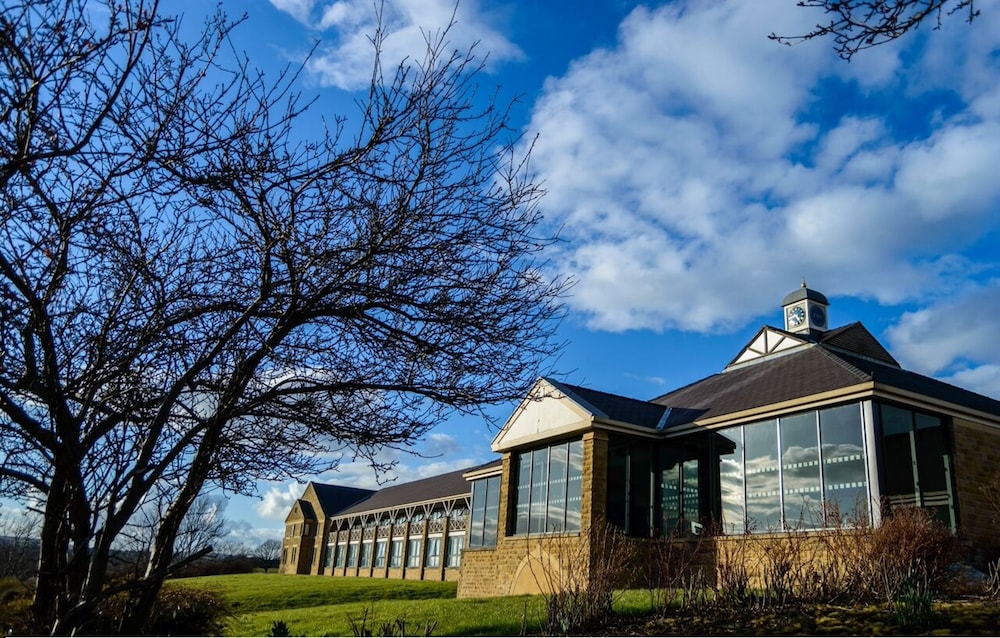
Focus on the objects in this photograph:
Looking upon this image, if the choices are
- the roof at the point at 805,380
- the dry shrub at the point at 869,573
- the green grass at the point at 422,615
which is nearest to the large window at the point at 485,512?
the green grass at the point at 422,615

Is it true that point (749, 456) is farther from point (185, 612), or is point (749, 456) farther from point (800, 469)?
point (185, 612)

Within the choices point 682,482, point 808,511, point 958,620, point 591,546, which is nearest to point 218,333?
point 958,620

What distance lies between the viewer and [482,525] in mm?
22359

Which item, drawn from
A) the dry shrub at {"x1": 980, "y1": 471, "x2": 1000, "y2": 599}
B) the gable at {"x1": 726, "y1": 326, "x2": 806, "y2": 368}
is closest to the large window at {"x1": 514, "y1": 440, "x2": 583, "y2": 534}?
the gable at {"x1": 726, "y1": 326, "x2": 806, "y2": 368}

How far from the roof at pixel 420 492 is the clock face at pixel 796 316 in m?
18.9

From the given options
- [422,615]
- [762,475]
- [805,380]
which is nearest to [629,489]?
[762,475]

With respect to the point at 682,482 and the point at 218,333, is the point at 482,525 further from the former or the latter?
the point at 218,333

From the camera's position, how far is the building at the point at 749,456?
13.7 meters

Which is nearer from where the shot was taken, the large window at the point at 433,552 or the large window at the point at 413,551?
the large window at the point at 433,552

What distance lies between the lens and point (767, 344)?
20688 mm

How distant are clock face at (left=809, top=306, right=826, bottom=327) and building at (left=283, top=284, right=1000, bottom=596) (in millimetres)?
53

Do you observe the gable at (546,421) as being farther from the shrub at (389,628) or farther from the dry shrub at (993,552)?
the dry shrub at (993,552)

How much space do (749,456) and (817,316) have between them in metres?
8.20

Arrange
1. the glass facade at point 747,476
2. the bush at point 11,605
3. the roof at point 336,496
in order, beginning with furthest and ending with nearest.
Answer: the roof at point 336,496
the glass facade at point 747,476
the bush at point 11,605
